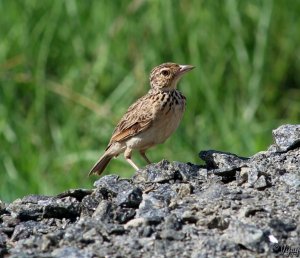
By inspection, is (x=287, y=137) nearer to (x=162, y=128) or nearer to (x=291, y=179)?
(x=291, y=179)

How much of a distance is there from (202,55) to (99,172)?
2830 mm

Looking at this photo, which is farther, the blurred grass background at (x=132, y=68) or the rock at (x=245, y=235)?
the blurred grass background at (x=132, y=68)

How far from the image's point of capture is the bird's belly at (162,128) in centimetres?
929

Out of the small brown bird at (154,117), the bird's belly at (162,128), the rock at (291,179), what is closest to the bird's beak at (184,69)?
the small brown bird at (154,117)

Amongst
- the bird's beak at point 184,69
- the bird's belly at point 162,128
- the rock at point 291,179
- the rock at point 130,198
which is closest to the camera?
the rock at point 130,198

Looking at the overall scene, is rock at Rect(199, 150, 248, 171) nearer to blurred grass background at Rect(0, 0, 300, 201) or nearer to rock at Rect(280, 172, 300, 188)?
rock at Rect(280, 172, 300, 188)

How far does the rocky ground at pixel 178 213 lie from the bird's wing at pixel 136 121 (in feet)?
5.52

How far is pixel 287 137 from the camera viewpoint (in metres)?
7.88

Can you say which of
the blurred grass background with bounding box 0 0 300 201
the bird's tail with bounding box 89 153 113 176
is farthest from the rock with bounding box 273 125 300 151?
the blurred grass background with bounding box 0 0 300 201

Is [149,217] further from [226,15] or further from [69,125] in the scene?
[226,15]

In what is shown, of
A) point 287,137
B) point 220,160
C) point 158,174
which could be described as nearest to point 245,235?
point 158,174

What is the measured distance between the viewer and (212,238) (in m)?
6.43

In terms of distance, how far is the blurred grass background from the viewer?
12.2 metres

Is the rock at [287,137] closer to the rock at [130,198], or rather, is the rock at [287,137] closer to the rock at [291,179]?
the rock at [291,179]
